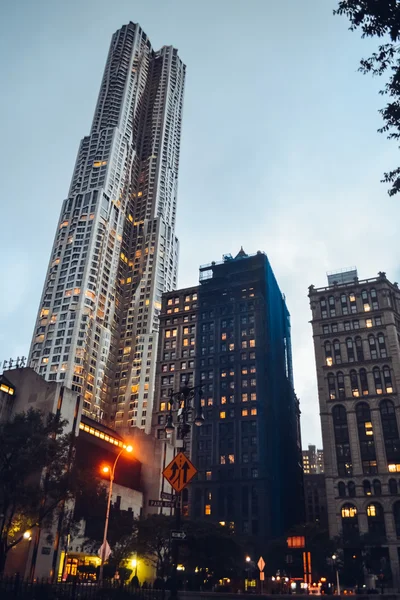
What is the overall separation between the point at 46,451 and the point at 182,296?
105 meters

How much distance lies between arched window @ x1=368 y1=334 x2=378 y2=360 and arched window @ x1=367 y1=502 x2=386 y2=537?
30.4 m

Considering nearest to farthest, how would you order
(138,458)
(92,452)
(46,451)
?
(46,451), (92,452), (138,458)

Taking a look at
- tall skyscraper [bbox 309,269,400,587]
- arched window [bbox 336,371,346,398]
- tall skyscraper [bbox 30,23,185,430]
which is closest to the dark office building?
tall skyscraper [bbox 309,269,400,587]

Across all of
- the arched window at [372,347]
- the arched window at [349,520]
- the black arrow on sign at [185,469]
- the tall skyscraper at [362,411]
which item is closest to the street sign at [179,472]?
the black arrow on sign at [185,469]


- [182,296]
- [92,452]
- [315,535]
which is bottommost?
[315,535]

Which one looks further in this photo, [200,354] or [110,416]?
[110,416]

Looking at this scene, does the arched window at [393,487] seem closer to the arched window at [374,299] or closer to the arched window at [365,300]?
the arched window at [365,300]

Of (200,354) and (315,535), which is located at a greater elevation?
(200,354)

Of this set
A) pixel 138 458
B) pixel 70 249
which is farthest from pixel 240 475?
pixel 70 249

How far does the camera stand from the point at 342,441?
→ 345ft

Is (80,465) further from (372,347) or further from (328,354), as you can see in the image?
(372,347)

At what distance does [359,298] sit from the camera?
391 feet

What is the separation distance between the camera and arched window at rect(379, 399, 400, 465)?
99225mm

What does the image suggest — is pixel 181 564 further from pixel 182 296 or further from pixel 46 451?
pixel 182 296
